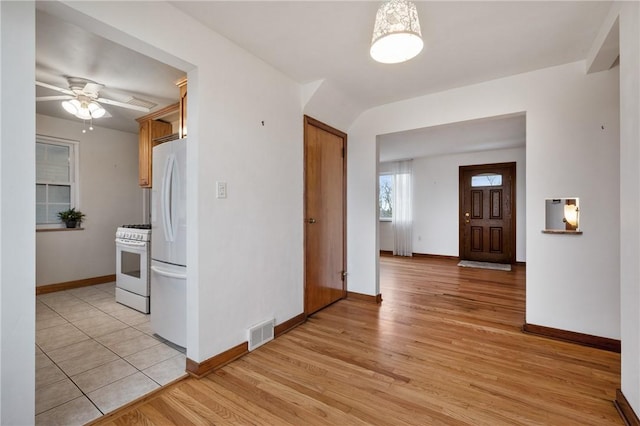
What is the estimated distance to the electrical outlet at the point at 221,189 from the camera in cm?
221

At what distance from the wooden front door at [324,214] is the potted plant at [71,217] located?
12.5 ft

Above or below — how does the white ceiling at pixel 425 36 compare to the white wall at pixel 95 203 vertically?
above

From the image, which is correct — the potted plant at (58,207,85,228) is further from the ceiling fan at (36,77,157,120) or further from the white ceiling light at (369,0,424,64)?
the white ceiling light at (369,0,424,64)

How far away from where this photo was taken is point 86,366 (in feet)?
7.27

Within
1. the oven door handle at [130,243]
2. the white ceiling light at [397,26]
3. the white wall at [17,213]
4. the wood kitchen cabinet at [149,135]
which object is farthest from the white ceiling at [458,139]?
the white wall at [17,213]

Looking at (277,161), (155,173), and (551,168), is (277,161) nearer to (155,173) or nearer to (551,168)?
(155,173)

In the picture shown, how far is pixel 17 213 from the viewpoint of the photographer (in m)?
1.32

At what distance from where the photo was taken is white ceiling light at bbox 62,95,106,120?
308 centimetres

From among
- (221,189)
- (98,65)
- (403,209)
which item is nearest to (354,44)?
(221,189)

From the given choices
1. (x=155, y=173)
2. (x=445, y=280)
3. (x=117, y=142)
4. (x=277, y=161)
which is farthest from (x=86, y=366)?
(x=445, y=280)

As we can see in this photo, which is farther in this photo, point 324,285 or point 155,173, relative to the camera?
point 324,285

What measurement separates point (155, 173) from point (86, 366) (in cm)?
161
